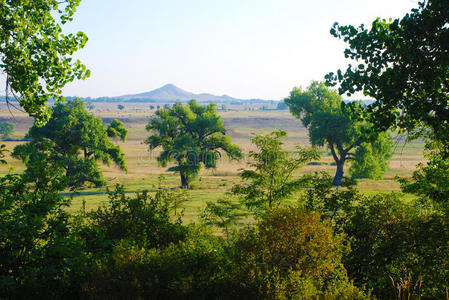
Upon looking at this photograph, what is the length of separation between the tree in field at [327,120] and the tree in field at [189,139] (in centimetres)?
1140

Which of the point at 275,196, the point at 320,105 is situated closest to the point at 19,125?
the point at 320,105

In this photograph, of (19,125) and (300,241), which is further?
(19,125)

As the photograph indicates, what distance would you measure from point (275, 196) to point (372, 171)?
4225 cm

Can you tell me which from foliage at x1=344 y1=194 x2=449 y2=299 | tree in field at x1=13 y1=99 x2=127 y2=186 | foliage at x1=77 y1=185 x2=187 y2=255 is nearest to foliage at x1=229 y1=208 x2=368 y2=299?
foliage at x1=344 y1=194 x2=449 y2=299

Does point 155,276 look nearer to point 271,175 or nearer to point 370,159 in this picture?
point 271,175

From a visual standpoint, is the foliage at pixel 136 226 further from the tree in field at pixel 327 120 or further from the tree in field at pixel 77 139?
the tree in field at pixel 327 120

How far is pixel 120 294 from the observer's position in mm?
8875

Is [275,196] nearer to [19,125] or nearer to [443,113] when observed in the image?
[443,113]

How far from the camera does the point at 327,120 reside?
5575 centimetres

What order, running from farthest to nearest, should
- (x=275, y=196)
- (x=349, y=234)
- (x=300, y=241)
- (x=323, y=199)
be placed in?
1. (x=275, y=196)
2. (x=323, y=199)
3. (x=349, y=234)
4. (x=300, y=241)

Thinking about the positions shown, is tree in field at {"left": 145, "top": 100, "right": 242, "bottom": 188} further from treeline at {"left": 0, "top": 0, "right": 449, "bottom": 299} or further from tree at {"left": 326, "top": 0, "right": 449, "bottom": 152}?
tree at {"left": 326, "top": 0, "right": 449, "bottom": 152}

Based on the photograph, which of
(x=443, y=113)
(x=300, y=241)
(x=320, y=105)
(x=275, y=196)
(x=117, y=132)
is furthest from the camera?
(x=320, y=105)

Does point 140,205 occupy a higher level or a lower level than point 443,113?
lower

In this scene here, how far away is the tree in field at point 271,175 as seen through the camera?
19859 millimetres
